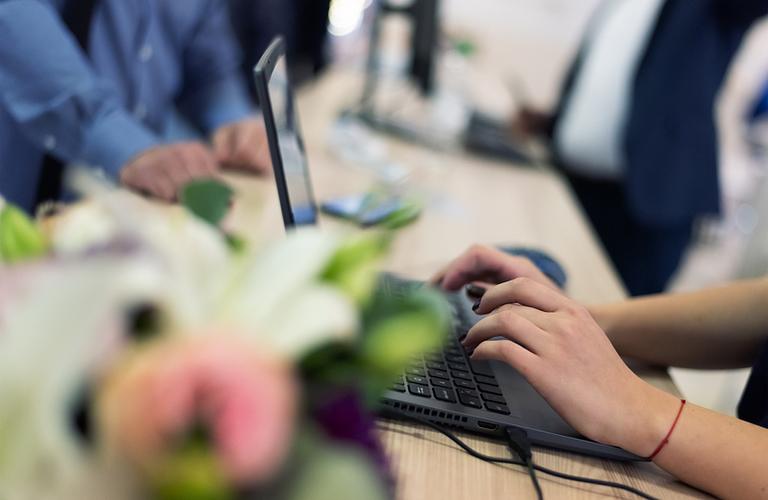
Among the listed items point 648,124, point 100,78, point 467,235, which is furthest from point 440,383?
point 648,124

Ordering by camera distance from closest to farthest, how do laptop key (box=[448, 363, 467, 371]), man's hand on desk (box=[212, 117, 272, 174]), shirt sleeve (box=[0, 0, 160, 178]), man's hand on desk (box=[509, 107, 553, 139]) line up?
laptop key (box=[448, 363, 467, 371]), shirt sleeve (box=[0, 0, 160, 178]), man's hand on desk (box=[212, 117, 272, 174]), man's hand on desk (box=[509, 107, 553, 139])

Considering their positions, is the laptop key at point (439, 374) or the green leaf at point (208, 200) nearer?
the green leaf at point (208, 200)

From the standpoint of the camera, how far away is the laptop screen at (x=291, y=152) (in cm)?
78

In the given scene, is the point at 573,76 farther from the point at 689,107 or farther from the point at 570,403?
the point at 570,403

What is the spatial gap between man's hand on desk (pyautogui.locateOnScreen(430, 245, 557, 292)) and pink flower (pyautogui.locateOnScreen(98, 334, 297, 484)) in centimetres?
60

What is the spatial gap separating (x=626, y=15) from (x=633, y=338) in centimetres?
128

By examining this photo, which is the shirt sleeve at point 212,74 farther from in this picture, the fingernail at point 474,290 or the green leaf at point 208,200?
the green leaf at point 208,200

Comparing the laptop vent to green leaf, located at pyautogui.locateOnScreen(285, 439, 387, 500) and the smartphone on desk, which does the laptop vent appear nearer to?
the smartphone on desk

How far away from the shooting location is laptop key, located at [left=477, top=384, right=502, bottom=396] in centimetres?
63

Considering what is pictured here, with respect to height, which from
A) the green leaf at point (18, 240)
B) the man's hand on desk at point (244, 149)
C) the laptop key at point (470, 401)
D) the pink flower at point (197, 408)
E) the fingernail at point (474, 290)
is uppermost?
the pink flower at point (197, 408)

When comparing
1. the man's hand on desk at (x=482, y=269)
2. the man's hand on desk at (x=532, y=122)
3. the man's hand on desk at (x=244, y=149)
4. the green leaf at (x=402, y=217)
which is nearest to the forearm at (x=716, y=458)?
the man's hand on desk at (x=482, y=269)

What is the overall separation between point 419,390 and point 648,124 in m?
→ 1.29

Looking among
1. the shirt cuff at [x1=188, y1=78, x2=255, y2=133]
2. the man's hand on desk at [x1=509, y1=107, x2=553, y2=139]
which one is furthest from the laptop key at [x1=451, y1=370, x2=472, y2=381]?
the man's hand on desk at [x1=509, y1=107, x2=553, y2=139]

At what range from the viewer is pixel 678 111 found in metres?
1.62
